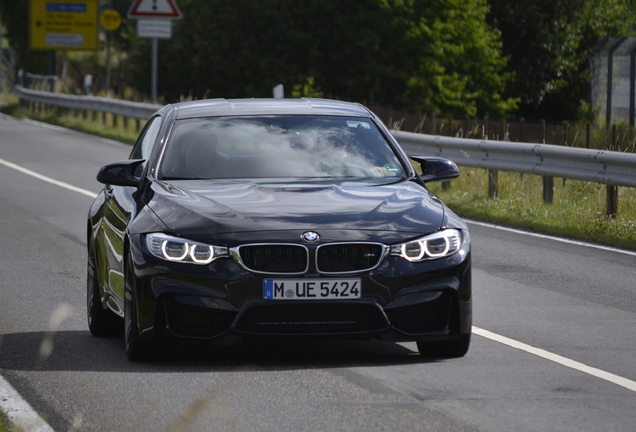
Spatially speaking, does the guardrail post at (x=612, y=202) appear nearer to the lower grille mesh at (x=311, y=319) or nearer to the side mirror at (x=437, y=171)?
the side mirror at (x=437, y=171)

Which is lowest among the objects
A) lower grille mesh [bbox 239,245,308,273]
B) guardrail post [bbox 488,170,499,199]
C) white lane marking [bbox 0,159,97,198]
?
white lane marking [bbox 0,159,97,198]

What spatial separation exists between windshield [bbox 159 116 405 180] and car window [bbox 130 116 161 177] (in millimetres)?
226

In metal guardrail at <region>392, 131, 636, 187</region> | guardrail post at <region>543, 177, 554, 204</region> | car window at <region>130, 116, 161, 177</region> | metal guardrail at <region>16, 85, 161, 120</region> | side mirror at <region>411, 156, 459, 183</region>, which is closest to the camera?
side mirror at <region>411, 156, 459, 183</region>

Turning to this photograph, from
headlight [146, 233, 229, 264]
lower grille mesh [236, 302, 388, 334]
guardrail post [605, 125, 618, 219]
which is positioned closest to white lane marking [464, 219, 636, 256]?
guardrail post [605, 125, 618, 219]

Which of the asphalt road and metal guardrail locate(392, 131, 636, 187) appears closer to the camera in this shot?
the asphalt road

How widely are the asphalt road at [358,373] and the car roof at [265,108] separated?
4.81 feet

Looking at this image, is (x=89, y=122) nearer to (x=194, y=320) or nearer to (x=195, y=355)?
(x=195, y=355)

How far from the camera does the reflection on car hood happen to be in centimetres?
684

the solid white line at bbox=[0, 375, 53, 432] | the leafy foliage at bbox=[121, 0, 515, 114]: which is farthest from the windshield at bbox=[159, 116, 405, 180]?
the leafy foliage at bbox=[121, 0, 515, 114]

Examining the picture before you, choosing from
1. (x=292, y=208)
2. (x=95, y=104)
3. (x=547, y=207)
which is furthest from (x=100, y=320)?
(x=95, y=104)

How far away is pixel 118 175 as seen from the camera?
7.77 meters

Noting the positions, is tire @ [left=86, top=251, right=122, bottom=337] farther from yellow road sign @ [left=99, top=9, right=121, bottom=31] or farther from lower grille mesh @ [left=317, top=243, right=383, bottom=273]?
yellow road sign @ [left=99, top=9, right=121, bottom=31]

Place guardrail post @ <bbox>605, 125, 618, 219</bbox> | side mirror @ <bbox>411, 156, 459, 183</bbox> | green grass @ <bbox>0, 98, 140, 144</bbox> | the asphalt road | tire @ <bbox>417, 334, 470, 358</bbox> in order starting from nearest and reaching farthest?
the asphalt road
tire @ <bbox>417, 334, 470, 358</bbox>
side mirror @ <bbox>411, 156, 459, 183</bbox>
guardrail post @ <bbox>605, 125, 618, 219</bbox>
green grass @ <bbox>0, 98, 140, 144</bbox>

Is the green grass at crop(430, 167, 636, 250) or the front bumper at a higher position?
the front bumper
